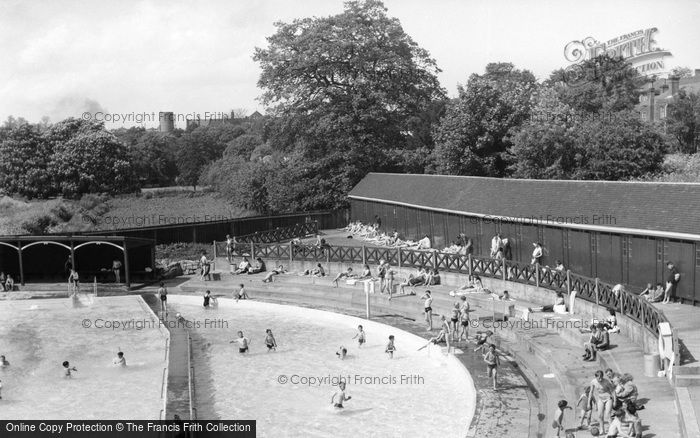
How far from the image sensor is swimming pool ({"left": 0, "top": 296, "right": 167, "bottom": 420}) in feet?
67.0

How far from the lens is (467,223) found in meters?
34.8

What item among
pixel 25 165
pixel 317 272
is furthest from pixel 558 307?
pixel 25 165

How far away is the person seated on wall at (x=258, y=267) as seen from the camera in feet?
124

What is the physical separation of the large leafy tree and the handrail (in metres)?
16.6

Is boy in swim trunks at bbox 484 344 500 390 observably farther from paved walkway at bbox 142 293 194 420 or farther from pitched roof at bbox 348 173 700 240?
paved walkway at bbox 142 293 194 420

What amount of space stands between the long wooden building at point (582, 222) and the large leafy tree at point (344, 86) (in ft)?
44.5

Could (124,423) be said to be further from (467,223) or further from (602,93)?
(602,93)

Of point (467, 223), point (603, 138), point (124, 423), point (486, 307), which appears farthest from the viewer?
point (603, 138)

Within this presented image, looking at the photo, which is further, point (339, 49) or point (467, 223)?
point (339, 49)

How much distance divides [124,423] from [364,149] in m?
38.5

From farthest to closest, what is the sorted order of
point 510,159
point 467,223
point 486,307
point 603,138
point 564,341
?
1. point 510,159
2. point 603,138
3. point 467,223
4. point 486,307
5. point 564,341

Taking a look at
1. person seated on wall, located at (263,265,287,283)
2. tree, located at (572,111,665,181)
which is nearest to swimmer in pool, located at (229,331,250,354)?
person seated on wall, located at (263,265,287,283)

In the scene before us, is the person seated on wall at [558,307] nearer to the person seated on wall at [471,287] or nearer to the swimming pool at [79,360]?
the person seated on wall at [471,287]

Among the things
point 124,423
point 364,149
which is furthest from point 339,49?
point 124,423
